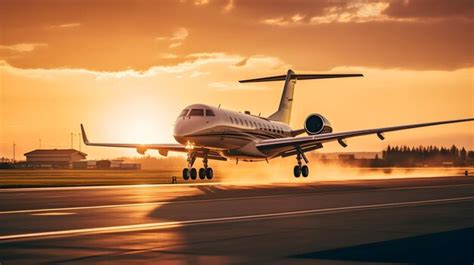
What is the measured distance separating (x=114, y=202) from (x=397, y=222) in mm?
12116

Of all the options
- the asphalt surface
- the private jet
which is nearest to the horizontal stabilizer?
the private jet

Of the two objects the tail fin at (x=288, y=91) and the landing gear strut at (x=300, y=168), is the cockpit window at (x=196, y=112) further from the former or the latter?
the tail fin at (x=288, y=91)


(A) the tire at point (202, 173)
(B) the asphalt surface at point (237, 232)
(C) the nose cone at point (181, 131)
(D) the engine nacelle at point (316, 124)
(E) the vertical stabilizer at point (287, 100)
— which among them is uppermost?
(E) the vertical stabilizer at point (287, 100)

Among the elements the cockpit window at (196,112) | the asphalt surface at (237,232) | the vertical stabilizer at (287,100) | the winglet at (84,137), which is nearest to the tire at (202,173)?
the cockpit window at (196,112)

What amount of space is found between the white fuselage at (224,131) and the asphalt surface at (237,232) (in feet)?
65.9

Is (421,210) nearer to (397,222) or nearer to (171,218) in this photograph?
(397,222)

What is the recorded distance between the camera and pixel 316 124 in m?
60.1

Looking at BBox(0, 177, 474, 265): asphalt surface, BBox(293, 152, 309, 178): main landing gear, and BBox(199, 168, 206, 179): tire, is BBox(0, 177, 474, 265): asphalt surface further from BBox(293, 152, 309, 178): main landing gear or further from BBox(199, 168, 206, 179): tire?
BBox(293, 152, 309, 178): main landing gear

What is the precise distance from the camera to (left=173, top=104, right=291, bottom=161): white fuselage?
47438mm

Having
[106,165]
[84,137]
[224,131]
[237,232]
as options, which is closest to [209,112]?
[224,131]

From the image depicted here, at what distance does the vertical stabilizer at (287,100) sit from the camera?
70312 mm

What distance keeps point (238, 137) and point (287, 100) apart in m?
19.6

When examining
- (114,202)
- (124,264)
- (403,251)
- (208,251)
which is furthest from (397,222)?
(114,202)

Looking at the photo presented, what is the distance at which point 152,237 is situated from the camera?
50.9ft
